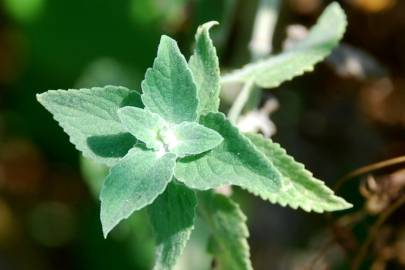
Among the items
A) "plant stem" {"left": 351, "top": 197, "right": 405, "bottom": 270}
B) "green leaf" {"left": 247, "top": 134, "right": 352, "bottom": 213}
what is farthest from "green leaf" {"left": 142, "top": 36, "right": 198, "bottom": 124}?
"plant stem" {"left": 351, "top": 197, "right": 405, "bottom": 270}

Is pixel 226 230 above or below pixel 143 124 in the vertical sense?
below

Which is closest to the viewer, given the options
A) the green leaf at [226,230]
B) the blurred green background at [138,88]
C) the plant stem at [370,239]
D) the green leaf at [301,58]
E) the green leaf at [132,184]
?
the green leaf at [132,184]

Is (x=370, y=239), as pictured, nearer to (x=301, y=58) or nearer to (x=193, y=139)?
(x=301, y=58)

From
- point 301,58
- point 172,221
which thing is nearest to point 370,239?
point 301,58

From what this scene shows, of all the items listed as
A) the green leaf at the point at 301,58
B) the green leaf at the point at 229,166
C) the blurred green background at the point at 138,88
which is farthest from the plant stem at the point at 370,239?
the green leaf at the point at 229,166

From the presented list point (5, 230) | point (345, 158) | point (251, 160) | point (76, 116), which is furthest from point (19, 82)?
point (251, 160)

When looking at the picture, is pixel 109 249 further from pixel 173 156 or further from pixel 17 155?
pixel 173 156

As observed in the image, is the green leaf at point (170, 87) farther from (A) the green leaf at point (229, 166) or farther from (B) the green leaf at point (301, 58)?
(B) the green leaf at point (301, 58)
